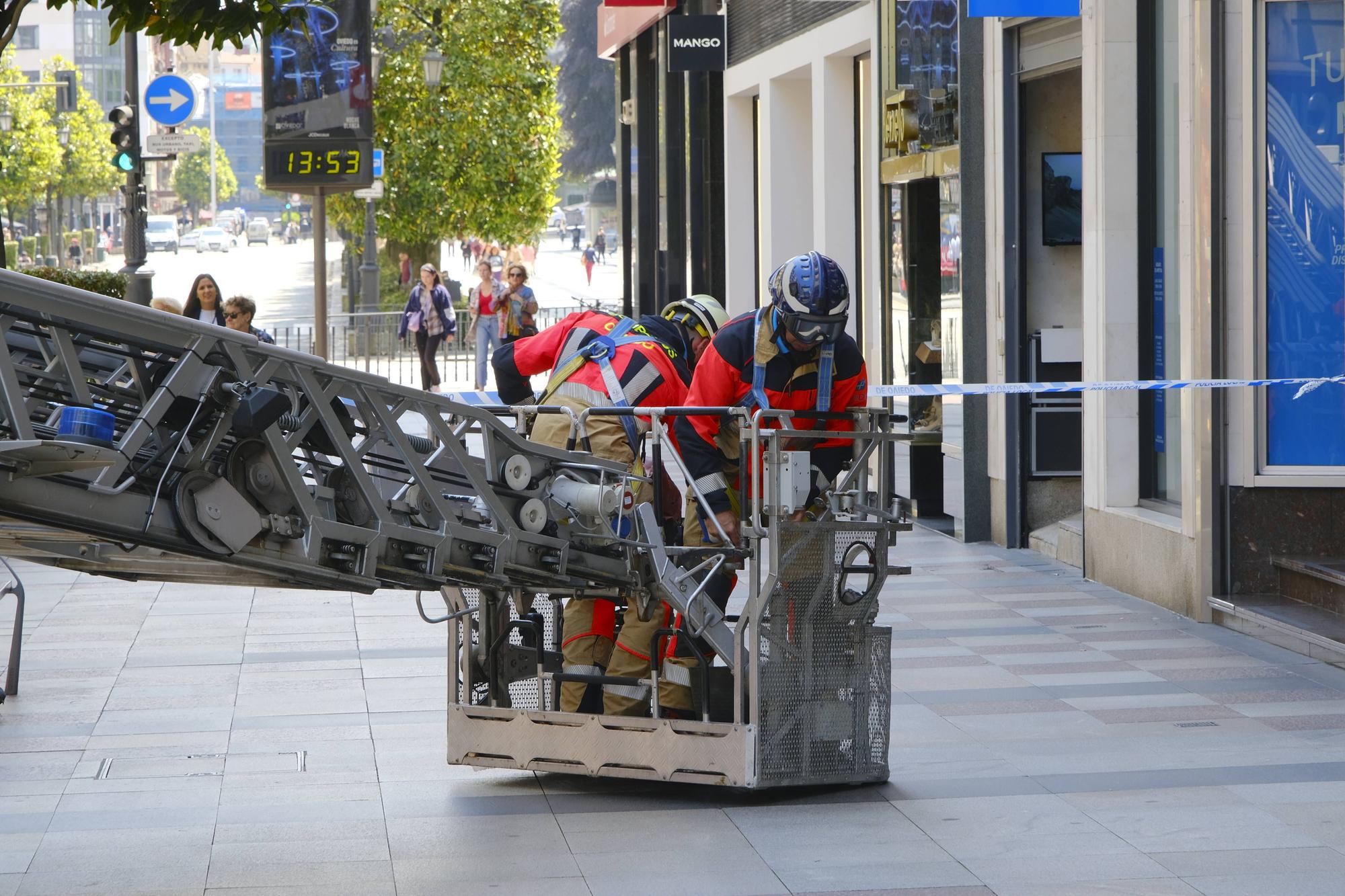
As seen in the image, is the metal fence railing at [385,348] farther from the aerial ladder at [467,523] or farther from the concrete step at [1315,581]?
the aerial ladder at [467,523]

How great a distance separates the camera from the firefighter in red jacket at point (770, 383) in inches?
249

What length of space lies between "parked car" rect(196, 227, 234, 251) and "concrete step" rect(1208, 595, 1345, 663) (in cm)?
8793

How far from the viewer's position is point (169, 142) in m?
23.1

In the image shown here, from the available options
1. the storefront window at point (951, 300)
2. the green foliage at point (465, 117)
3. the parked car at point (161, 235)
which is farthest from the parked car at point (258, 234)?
the storefront window at point (951, 300)

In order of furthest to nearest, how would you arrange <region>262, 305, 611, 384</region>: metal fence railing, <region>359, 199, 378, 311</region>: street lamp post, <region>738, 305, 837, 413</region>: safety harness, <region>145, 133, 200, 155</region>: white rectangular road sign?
<region>359, 199, 378, 311</region>: street lamp post → <region>262, 305, 611, 384</region>: metal fence railing → <region>145, 133, 200, 155</region>: white rectangular road sign → <region>738, 305, 837, 413</region>: safety harness

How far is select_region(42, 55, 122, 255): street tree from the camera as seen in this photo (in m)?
71.4

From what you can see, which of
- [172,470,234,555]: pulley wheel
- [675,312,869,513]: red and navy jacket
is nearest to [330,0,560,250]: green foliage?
[675,312,869,513]: red and navy jacket

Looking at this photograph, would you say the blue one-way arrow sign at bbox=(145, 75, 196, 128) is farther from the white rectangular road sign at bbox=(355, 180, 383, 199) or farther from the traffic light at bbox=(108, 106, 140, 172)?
the white rectangular road sign at bbox=(355, 180, 383, 199)

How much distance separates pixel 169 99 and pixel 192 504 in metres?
19.3

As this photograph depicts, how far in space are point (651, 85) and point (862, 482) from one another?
71.6 ft

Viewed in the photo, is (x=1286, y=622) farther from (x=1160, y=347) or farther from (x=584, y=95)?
(x=584, y=95)

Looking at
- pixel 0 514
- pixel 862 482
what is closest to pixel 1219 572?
pixel 862 482

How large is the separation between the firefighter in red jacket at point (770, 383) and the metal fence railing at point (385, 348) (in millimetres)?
21726

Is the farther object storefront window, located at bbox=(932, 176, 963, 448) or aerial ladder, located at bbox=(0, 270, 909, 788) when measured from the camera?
storefront window, located at bbox=(932, 176, 963, 448)
